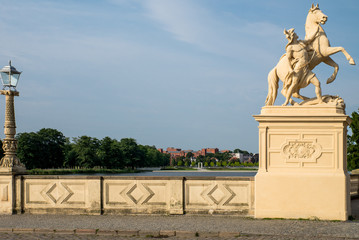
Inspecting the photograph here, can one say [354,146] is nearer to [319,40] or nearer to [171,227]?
[319,40]

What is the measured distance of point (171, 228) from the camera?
1083cm

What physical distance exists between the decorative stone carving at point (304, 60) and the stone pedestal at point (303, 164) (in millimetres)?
719

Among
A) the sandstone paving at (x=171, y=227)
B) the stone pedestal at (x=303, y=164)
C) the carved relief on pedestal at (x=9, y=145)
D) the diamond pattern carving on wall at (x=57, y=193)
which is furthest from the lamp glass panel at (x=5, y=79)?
the stone pedestal at (x=303, y=164)

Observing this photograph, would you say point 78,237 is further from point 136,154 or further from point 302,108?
point 136,154

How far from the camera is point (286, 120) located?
41.2ft

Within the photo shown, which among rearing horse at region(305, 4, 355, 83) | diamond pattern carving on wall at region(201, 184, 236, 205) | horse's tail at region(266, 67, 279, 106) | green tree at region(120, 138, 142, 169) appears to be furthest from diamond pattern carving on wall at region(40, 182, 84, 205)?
green tree at region(120, 138, 142, 169)

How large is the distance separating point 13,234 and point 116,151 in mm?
100425

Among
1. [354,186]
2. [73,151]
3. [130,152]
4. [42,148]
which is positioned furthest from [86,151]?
[354,186]

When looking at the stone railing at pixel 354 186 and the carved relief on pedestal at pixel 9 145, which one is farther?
the stone railing at pixel 354 186

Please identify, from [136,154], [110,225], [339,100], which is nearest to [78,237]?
[110,225]

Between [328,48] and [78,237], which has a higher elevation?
[328,48]

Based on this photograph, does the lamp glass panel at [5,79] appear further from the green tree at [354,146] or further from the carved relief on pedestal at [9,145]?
the green tree at [354,146]

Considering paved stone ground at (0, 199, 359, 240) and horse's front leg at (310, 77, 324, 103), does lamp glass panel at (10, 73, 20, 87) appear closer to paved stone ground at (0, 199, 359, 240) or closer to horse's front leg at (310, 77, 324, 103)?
paved stone ground at (0, 199, 359, 240)

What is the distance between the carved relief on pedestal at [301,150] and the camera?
40.9ft
